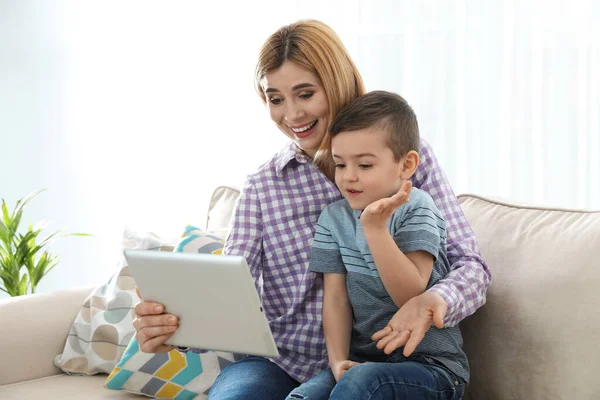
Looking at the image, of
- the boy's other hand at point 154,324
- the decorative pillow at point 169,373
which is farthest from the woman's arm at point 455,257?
the decorative pillow at point 169,373

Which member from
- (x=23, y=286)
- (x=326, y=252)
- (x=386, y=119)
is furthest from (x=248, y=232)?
(x=23, y=286)

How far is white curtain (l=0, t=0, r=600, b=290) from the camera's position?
2812 mm

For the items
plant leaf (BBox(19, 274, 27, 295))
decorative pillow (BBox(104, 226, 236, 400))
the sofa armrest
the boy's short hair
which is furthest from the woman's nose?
plant leaf (BBox(19, 274, 27, 295))

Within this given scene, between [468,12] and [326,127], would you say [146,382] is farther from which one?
[468,12]

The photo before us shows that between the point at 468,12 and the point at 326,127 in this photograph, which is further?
the point at 468,12

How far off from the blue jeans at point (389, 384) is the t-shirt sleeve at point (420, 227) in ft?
0.72

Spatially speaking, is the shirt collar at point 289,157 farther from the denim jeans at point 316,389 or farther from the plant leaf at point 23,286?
the plant leaf at point 23,286

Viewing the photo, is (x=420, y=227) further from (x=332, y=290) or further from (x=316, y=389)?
(x=316, y=389)

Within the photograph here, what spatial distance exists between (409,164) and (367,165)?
10cm

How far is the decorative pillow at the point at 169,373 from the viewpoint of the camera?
1918 millimetres

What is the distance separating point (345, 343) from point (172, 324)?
1.16 feet

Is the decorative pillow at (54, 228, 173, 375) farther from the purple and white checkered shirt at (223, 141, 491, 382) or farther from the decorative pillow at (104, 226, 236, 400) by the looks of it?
the purple and white checkered shirt at (223, 141, 491, 382)

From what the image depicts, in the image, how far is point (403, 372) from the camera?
1358 mm

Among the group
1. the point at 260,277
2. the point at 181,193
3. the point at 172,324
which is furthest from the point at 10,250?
the point at 172,324
